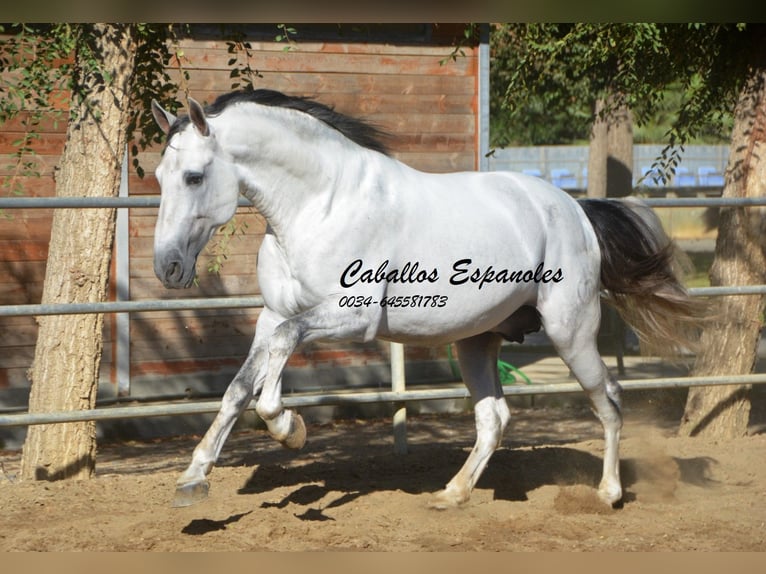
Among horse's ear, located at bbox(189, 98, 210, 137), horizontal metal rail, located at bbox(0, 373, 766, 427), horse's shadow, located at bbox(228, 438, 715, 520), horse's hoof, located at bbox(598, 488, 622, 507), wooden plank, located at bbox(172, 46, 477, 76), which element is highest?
wooden plank, located at bbox(172, 46, 477, 76)

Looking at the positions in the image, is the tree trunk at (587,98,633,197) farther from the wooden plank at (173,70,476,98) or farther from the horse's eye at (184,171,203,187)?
the horse's eye at (184,171,203,187)

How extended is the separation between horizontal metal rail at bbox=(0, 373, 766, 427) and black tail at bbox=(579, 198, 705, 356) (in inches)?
16.5

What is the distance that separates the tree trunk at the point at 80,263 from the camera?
5.73 m

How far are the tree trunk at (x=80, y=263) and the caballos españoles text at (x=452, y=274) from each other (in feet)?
6.28

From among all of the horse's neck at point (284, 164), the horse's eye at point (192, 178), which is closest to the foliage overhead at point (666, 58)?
the horse's neck at point (284, 164)

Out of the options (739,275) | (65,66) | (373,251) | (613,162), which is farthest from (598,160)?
(373,251)

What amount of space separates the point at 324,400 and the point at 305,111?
1732 mm

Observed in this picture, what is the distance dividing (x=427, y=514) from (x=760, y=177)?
346 cm

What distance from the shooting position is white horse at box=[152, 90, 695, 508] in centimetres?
422

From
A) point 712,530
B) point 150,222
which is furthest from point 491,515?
point 150,222

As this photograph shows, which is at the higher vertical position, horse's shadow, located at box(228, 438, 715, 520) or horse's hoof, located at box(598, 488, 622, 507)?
horse's hoof, located at box(598, 488, 622, 507)

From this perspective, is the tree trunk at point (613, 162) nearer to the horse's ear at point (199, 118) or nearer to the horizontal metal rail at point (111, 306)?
the horizontal metal rail at point (111, 306)

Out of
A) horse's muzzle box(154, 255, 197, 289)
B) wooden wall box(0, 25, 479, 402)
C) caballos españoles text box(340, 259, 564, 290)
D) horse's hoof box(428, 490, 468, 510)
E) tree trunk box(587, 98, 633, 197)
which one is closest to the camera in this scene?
horse's muzzle box(154, 255, 197, 289)

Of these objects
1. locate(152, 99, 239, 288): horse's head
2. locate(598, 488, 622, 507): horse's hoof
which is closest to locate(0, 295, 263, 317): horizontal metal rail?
locate(152, 99, 239, 288): horse's head
